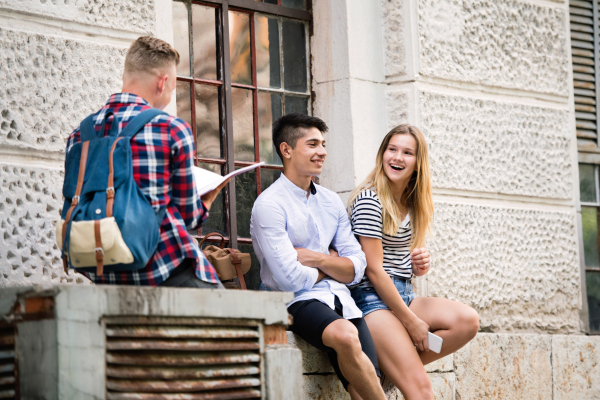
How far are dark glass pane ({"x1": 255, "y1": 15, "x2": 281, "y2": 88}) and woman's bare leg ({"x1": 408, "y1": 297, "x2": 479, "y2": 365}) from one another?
1.81m

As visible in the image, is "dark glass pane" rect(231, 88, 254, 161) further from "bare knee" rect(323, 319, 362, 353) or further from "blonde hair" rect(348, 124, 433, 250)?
"bare knee" rect(323, 319, 362, 353)

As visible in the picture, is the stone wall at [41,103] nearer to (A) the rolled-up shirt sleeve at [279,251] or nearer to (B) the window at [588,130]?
(A) the rolled-up shirt sleeve at [279,251]

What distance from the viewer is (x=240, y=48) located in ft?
17.5

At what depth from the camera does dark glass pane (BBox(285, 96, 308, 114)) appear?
552 centimetres

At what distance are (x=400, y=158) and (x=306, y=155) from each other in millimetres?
589

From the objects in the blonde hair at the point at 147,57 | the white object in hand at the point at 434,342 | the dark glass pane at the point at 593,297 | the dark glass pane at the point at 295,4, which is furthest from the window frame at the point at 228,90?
the dark glass pane at the point at 593,297

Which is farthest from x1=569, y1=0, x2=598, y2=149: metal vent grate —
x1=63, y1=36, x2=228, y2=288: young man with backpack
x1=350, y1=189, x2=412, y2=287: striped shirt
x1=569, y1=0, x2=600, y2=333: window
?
x1=63, y1=36, x2=228, y2=288: young man with backpack

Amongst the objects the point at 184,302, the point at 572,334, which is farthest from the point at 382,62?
the point at 184,302

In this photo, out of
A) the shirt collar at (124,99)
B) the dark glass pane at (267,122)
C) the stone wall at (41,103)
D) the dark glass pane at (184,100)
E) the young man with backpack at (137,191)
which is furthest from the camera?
the dark glass pane at (267,122)

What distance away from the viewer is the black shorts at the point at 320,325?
414cm

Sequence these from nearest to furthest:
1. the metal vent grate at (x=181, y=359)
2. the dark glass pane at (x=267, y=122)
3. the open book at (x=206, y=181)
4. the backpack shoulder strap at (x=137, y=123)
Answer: the metal vent grate at (x=181, y=359) → the backpack shoulder strap at (x=137, y=123) → the open book at (x=206, y=181) → the dark glass pane at (x=267, y=122)

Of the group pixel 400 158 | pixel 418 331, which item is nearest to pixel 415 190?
pixel 400 158

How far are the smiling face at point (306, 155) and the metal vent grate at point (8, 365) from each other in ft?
6.60

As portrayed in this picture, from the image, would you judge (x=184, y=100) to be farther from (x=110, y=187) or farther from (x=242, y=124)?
(x=110, y=187)
